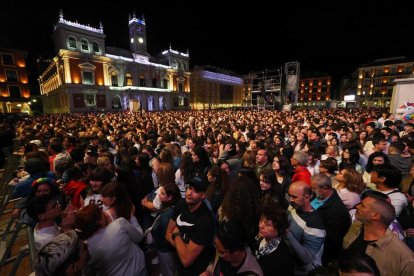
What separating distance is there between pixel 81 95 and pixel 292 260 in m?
43.6

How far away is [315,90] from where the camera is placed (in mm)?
79688

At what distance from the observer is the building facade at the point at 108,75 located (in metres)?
36.3

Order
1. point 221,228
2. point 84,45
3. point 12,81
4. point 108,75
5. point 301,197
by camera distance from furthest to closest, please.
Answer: point 108,75 < point 84,45 < point 12,81 < point 301,197 < point 221,228

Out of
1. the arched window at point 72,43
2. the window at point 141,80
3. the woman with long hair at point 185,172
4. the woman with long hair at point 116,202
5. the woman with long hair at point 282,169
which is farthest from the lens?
the window at point 141,80

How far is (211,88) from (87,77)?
3712 centimetres

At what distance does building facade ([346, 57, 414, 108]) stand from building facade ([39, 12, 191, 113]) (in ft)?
165

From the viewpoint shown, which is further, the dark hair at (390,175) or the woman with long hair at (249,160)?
the woman with long hair at (249,160)

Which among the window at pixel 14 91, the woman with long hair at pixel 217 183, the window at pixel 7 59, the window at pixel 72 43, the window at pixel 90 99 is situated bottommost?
the woman with long hair at pixel 217 183

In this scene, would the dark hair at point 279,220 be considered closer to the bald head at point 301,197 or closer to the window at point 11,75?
the bald head at point 301,197

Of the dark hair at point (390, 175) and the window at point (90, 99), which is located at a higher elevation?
the window at point (90, 99)

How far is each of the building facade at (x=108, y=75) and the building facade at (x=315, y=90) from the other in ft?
166

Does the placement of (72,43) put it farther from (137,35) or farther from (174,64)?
(174,64)

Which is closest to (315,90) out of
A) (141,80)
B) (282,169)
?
(141,80)

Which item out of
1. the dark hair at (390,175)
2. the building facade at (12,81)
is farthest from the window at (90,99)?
the dark hair at (390,175)
